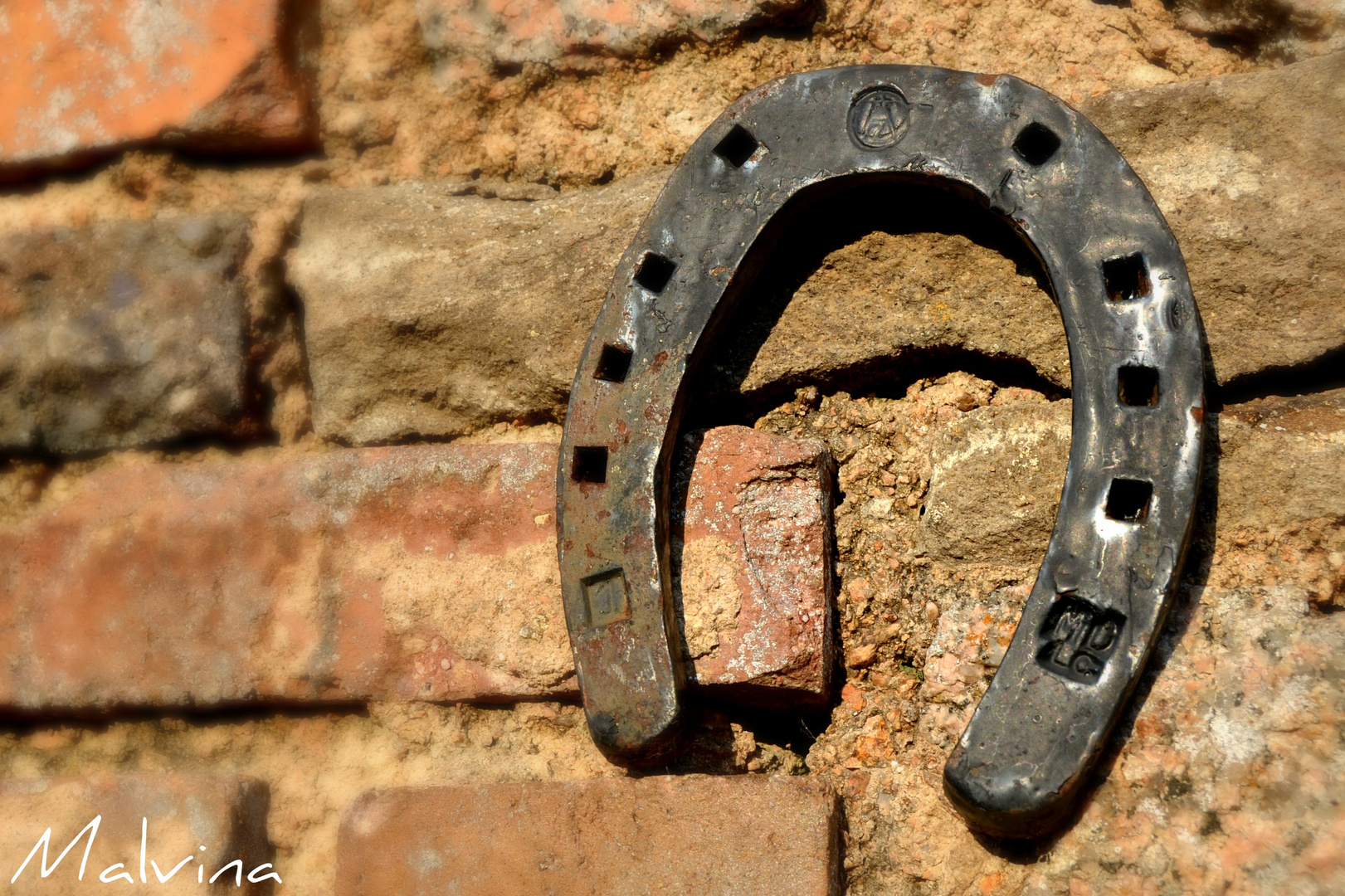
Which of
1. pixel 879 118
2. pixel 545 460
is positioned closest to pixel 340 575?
pixel 545 460

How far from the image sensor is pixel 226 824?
0.98 meters

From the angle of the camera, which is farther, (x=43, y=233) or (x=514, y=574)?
(x=43, y=233)

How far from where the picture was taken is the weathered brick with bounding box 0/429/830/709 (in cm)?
92

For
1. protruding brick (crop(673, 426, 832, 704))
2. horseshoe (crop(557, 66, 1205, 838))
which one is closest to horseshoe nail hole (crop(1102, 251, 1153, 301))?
horseshoe (crop(557, 66, 1205, 838))

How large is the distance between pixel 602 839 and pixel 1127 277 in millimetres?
612

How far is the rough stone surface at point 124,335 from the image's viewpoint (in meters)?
1.09

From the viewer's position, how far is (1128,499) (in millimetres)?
802

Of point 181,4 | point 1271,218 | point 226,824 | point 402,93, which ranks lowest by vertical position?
point 226,824

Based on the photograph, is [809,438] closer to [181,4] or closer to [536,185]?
[536,185]

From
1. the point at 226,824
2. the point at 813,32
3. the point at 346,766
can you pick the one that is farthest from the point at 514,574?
the point at 813,32

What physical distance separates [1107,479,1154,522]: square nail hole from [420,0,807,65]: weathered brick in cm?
55

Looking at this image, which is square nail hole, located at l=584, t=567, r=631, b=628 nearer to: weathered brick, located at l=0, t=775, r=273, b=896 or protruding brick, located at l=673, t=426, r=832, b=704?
protruding brick, located at l=673, t=426, r=832, b=704

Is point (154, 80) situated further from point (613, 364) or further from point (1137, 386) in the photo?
point (1137, 386)

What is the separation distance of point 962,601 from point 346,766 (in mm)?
583
